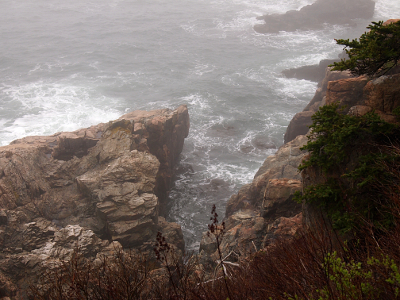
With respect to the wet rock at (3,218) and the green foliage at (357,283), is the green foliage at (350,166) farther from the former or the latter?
the wet rock at (3,218)

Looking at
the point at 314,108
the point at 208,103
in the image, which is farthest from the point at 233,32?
the point at 314,108

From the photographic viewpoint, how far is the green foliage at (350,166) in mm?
11586

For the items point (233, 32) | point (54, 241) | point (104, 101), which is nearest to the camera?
point (54, 241)

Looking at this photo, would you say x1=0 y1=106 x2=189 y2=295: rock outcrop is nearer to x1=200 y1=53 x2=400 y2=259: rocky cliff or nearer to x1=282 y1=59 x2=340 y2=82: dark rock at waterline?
x1=200 y1=53 x2=400 y2=259: rocky cliff

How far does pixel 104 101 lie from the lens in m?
54.6

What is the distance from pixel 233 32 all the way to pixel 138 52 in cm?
2842

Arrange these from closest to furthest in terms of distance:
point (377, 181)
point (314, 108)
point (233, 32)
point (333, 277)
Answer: point (333, 277), point (377, 181), point (314, 108), point (233, 32)

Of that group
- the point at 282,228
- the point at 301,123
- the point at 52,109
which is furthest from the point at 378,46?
the point at 52,109

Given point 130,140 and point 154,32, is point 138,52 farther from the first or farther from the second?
point 130,140

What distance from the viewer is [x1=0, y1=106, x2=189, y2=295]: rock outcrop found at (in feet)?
71.3

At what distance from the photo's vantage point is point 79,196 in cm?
2795

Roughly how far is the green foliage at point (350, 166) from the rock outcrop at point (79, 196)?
16097 millimetres

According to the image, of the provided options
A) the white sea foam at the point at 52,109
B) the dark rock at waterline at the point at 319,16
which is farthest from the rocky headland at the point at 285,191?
the dark rock at waterline at the point at 319,16

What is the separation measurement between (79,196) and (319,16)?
86.0 metres
